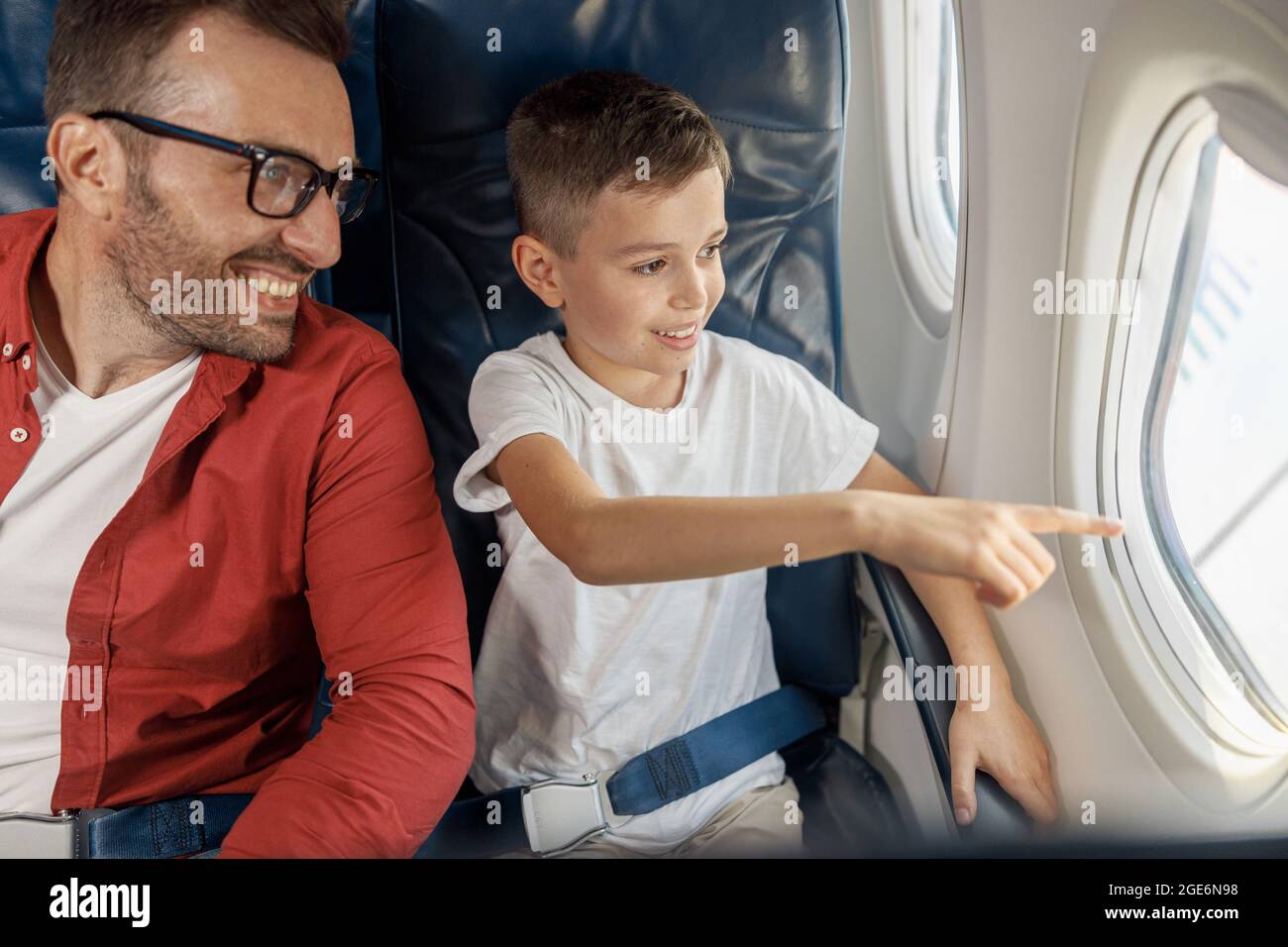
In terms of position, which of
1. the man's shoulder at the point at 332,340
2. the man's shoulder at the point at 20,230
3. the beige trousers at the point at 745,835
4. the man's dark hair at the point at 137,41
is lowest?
the beige trousers at the point at 745,835

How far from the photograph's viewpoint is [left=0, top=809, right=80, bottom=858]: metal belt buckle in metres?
1.30

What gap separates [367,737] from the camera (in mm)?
Answer: 1279

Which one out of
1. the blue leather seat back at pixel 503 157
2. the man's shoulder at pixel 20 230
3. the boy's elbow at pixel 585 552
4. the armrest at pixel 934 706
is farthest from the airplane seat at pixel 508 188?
the man's shoulder at pixel 20 230

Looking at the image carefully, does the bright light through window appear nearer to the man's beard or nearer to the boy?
the boy

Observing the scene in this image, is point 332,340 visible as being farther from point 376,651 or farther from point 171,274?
point 376,651

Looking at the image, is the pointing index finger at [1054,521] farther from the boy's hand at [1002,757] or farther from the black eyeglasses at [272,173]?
the black eyeglasses at [272,173]

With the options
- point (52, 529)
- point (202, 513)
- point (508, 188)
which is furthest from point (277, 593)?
point (508, 188)

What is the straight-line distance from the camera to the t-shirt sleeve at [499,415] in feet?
4.33

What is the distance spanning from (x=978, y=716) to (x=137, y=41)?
4.42 ft

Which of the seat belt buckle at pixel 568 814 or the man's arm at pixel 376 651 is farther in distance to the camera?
the seat belt buckle at pixel 568 814

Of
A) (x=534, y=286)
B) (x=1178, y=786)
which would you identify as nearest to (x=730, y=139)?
(x=534, y=286)
